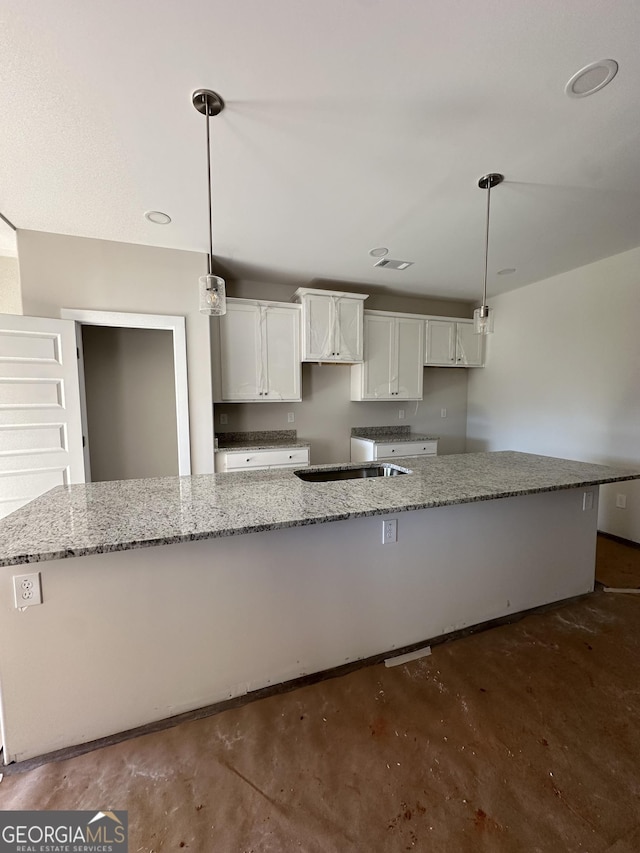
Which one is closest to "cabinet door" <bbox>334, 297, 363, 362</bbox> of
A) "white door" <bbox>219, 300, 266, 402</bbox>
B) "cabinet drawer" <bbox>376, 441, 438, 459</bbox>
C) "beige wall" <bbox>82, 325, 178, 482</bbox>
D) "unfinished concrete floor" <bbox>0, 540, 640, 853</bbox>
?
"white door" <bbox>219, 300, 266, 402</bbox>

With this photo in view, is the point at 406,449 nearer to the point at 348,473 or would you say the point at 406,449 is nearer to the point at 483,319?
the point at 348,473

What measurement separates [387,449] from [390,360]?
1091 mm

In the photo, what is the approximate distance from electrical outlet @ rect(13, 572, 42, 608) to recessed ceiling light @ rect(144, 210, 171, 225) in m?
2.31

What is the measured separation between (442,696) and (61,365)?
3297mm

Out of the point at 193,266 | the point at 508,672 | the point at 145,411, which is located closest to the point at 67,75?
the point at 193,266

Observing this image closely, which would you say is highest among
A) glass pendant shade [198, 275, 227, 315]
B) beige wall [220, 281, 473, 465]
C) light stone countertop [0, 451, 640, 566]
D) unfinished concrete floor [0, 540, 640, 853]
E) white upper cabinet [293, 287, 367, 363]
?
white upper cabinet [293, 287, 367, 363]

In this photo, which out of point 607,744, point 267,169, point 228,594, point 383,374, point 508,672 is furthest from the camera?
point 383,374

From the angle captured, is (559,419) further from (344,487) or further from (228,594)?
(228,594)

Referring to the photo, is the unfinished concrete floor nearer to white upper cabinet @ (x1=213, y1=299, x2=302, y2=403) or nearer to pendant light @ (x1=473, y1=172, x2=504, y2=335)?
pendant light @ (x1=473, y1=172, x2=504, y2=335)

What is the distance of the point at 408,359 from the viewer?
4164 mm

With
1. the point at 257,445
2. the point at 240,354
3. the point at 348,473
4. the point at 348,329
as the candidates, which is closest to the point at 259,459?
the point at 257,445

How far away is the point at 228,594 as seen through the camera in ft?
4.77

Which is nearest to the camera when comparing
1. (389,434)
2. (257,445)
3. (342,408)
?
(257,445)

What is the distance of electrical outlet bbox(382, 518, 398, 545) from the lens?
65.9 inches
